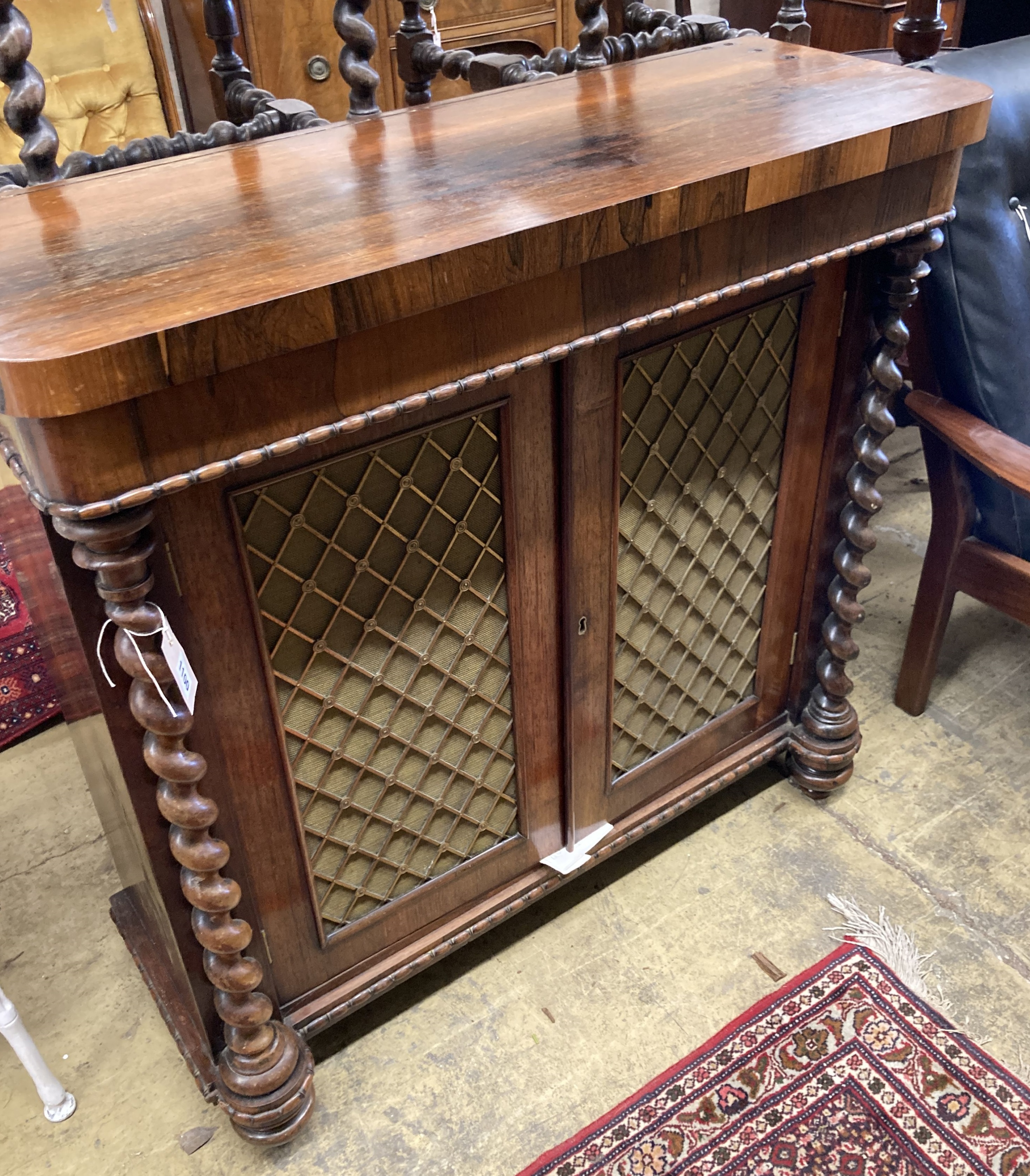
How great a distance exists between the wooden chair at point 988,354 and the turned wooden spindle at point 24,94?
1.11 m

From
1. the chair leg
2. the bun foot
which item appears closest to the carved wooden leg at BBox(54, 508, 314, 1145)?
the bun foot

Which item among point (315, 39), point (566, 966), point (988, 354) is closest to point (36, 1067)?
point (566, 966)

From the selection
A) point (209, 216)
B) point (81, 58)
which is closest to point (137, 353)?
point (209, 216)

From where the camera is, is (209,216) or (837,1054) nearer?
(209,216)

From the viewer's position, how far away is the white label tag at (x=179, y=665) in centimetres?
88

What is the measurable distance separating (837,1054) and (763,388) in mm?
820

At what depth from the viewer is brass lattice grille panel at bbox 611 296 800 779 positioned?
1185 mm

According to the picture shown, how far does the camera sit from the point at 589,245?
90 cm

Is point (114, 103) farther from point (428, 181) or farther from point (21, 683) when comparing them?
point (428, 181)

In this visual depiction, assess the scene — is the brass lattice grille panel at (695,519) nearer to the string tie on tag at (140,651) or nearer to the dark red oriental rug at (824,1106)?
the dark red oriental rug at (824,1106)

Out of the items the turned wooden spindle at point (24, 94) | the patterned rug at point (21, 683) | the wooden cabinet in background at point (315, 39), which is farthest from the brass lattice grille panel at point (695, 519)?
the wooden cabinet in background at point (315, 39)

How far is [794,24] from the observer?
6.05 feet

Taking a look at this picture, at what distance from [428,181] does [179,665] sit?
497mm

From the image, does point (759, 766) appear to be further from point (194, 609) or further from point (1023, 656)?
point (194, 609)
